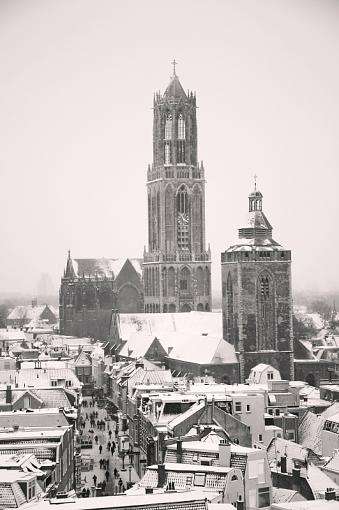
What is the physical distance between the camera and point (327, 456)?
45531 mm

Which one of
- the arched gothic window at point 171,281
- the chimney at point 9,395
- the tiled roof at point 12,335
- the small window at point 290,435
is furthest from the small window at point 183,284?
the chimney at point 9,395

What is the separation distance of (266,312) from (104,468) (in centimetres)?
2858

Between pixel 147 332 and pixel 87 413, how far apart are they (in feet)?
71.5

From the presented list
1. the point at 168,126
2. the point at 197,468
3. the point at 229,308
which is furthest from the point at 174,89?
the point at 197,468

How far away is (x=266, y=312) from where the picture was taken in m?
74.9

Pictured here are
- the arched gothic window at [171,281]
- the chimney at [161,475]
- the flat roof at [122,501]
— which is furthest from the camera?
the arched gothic window at [171,281]

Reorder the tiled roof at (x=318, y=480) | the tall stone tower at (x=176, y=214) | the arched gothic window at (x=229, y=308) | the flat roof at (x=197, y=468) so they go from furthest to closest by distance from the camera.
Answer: the tall stone tower at (x=176, y=214) < the arched gothic window at (x=229, y=308) < the tiled roof at (x=318, y=480) < the flat roof at (x=197, y=468)

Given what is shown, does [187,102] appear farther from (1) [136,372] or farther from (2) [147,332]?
(1) [136,372]

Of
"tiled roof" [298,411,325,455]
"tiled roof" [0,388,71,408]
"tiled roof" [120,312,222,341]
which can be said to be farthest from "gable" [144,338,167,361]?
"tiled roof" [0,388,71,408]

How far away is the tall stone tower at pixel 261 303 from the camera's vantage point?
74062mm

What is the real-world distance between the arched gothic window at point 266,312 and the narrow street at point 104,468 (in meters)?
14.0

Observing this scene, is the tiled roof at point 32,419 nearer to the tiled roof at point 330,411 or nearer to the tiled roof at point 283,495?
the tiled roof at point 283,495

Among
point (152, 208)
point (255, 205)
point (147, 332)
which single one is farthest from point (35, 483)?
point (152, 208)

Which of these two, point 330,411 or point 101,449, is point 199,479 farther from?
point 101,449
